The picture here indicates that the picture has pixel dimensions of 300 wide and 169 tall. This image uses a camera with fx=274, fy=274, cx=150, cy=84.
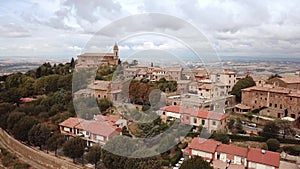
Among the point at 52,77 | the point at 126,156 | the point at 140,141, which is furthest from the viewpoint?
the point at 52,77

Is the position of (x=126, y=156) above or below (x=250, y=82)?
below

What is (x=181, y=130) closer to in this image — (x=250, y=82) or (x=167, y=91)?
(x=167, y=91)

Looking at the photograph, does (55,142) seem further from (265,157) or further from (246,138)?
(265,157)

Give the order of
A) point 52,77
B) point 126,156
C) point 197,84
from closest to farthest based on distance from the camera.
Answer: point 126,156, point 197,84, point 52,77

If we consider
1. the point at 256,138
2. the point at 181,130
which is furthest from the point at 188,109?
the point at 256,138

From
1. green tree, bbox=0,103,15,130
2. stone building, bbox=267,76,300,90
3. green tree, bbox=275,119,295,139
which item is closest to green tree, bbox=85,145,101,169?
green tree, bbox=0,103,15,130

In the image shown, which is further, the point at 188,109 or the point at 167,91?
the point at 167,91

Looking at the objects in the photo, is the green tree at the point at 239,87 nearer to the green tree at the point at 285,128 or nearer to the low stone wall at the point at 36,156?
the green tree at the point at 285,128
